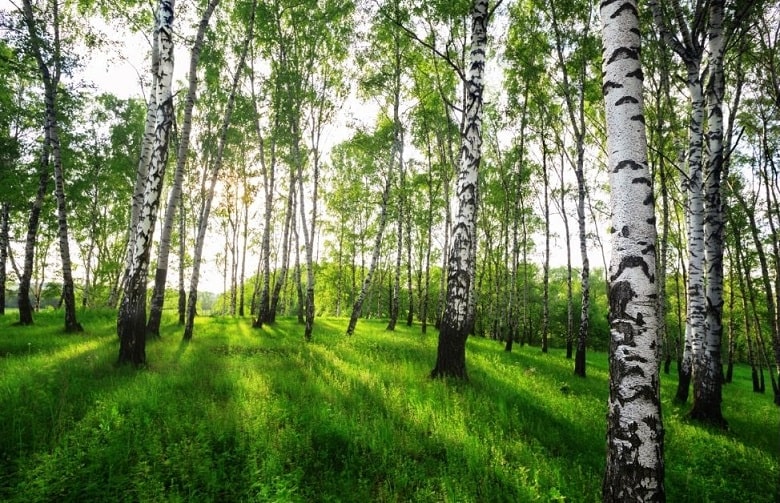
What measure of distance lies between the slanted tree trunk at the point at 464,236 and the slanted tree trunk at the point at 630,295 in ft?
13.9

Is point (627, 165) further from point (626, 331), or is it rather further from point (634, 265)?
point (626, 331)

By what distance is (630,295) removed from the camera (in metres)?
2.67

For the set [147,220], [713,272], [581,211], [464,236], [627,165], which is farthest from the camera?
[581,211]

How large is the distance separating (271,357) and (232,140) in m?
16.2

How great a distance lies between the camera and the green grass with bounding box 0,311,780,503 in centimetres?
342

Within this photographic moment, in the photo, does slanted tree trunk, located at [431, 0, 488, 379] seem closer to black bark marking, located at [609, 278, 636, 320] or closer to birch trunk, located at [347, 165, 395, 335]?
black bark marking, located at [609, 278, 636, 320]

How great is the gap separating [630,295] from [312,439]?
12.4ft

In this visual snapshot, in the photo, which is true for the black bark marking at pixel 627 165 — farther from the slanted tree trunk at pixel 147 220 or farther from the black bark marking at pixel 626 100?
the slanted tree trunk at pixel 147 220

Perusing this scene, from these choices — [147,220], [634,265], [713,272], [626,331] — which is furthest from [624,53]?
[147,220]

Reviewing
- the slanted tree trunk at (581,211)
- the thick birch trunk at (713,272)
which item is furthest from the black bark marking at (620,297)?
the slanted tree trunk at (581,211)

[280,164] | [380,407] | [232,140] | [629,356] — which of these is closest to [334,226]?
[280,164]

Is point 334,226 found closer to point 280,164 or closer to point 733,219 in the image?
point 280,164

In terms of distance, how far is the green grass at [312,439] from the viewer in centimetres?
342

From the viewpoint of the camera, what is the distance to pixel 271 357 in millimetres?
8852
